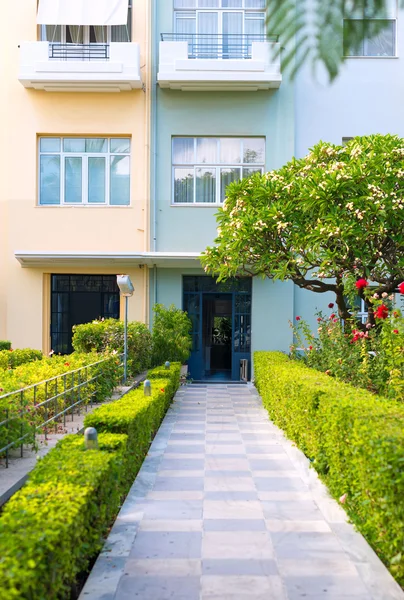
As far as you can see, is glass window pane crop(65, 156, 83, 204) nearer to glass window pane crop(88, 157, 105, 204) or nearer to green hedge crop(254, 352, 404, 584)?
glass window pane crop(88, 157, 105, 204)

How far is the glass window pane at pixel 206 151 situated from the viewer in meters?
16.4

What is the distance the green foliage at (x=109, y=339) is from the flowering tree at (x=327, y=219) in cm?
297

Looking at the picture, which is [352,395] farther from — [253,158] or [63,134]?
[63,134]

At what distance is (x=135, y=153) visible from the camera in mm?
16109

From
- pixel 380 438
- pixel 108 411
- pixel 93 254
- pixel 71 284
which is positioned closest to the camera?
pixel 380 438

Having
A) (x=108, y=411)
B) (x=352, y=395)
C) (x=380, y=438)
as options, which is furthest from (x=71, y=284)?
(x=380, y=438)

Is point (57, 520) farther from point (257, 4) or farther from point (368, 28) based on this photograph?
point (368, 28)

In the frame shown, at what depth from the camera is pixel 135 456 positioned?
6770 mm

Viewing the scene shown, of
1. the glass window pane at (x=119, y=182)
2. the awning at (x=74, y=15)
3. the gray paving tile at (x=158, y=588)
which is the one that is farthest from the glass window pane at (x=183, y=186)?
the gray paving tile at (x=158, y=588)

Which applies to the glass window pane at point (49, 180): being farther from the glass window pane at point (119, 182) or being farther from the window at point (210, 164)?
the window at point (210, 164)

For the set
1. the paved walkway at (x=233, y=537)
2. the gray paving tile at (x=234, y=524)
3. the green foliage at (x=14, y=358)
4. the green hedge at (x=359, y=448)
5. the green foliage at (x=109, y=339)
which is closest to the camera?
the green hedge at (x=359, y=448)

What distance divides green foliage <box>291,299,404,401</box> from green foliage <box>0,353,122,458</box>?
12.2 feet

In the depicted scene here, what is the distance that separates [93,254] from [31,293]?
6.63 ft

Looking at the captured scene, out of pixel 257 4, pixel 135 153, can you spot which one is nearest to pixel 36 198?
pixel 135 153
